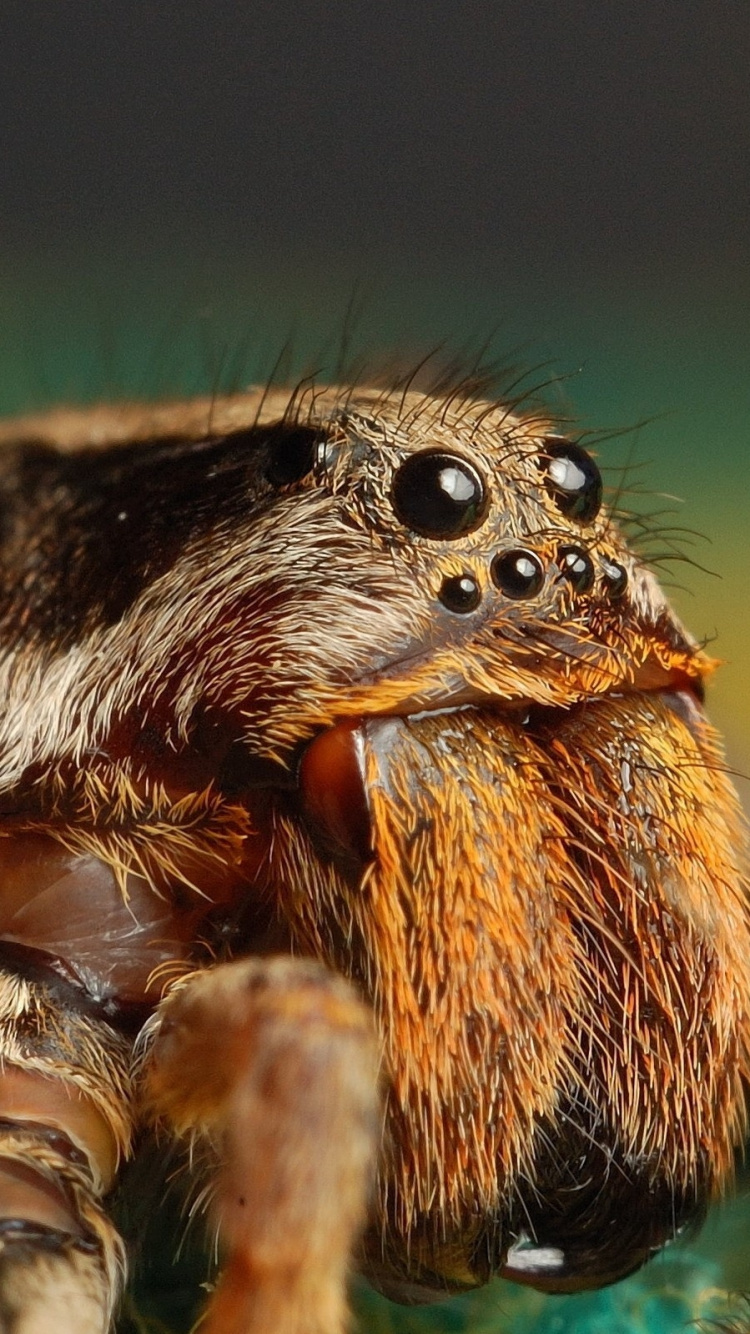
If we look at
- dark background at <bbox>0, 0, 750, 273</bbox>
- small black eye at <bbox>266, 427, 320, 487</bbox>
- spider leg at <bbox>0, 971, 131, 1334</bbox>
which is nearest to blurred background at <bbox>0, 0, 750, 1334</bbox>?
dark background at <bbox>0, 0, 750, 273</bbox>

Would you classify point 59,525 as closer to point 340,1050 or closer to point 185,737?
point 185,737

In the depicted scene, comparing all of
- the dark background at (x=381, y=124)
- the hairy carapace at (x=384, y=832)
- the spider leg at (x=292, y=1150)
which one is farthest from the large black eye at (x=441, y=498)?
the dark background at (x=381, y=124)

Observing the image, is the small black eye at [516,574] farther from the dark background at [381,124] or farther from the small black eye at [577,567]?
the dark background at [381,124]

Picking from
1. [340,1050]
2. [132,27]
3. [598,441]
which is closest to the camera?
[340,1050]

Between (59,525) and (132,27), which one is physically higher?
(132,27)

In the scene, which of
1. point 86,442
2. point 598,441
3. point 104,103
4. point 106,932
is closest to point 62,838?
point 106,932

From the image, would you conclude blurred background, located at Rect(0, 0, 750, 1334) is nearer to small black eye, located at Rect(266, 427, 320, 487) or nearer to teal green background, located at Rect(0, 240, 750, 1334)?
teal green background, located at Rect(0, 240, 750, 1334)
